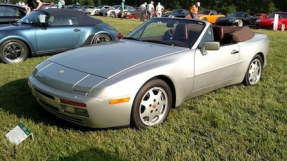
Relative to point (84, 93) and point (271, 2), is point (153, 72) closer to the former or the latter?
point (84, 93)

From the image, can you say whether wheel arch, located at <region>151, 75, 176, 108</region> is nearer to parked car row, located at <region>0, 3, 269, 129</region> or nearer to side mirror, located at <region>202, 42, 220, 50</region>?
parked car row, located at <region>0, 3, 269, 129</region>

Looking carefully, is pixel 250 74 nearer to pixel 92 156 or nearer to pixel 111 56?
pixel 111 56

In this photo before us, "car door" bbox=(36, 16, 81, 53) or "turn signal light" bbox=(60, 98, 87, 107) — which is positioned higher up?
"car door" bbox=(36, 16, 81, 53)

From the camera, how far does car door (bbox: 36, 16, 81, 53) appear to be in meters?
7.61

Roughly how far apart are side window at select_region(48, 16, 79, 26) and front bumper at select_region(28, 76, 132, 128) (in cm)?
454

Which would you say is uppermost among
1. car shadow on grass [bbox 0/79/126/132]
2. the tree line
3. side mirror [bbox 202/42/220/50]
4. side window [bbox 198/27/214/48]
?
the tree line

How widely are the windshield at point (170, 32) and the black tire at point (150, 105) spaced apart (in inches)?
35.1

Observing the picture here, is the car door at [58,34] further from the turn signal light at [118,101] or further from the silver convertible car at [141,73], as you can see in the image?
the turn signal light at [118,101]

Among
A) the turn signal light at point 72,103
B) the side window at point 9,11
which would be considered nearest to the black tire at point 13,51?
the side window at point 9,11

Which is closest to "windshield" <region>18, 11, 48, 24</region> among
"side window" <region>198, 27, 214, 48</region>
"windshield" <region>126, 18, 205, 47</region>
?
"windshield" <region>126, 18, 205, 47</region>

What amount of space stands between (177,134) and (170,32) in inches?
70.7

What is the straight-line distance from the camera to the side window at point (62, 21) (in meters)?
7.88

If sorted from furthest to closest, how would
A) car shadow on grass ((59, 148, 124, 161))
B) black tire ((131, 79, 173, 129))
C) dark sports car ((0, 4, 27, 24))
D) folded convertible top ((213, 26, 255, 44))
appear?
dark sports car ((0, 4, 27, 24)), folded convertible top ((213, 26, 255, 44)), black tire ((131, 79, 173, 129)), car shadow on grass ((59, 148, 124, 161))

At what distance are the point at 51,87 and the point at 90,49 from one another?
1033mm
